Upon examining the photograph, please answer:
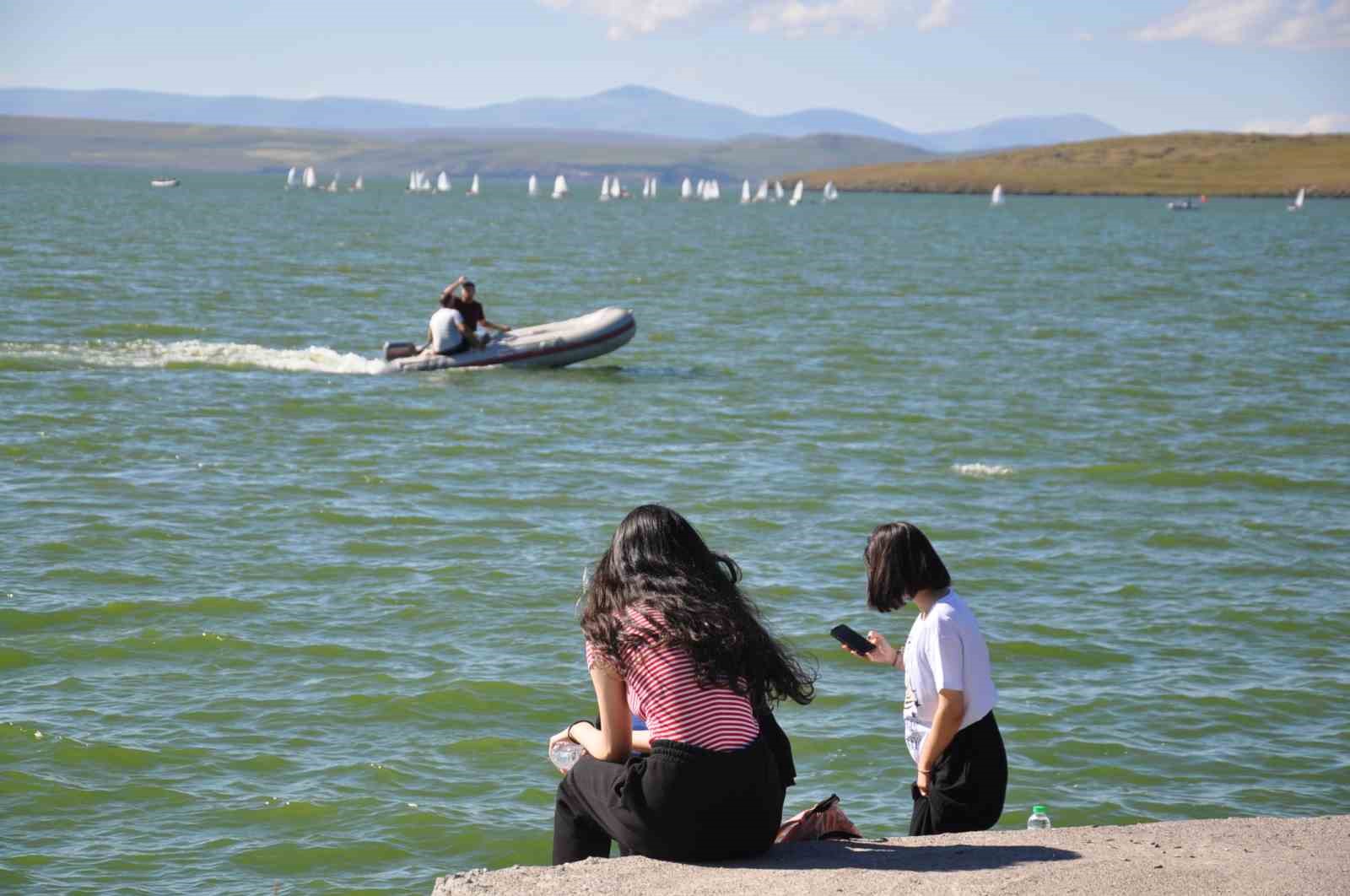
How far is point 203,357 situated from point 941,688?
→ 20.0 metres

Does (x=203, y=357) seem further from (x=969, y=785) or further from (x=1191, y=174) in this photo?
(x=1191, y=174)

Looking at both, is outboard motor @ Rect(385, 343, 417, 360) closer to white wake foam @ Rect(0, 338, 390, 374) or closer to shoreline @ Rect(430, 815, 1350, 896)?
white wake foam @ Rect(0, 338, 390, 374)

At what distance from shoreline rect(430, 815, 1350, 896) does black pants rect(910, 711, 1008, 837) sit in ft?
0.43

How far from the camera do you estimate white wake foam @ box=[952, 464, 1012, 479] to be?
55.3ft

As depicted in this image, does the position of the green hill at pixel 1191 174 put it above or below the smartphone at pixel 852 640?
above

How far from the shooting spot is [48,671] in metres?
9.74

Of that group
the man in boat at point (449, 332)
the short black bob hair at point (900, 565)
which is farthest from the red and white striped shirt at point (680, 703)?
the man in boat at point (449, 332)

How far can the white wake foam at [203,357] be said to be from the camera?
2334cm

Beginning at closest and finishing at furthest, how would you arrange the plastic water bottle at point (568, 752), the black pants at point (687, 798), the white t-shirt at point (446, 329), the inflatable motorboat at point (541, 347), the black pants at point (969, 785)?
the black pants at point (687, 798) < the plastic water bottle at point (568, 752) < the black pants at point (969, 785) < the white t-shirt at point (446, 329) < the inflatable motorboat at point (541, 347)

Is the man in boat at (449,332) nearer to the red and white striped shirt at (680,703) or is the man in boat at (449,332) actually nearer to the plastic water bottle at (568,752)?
the plastic water bottle at (568,752)

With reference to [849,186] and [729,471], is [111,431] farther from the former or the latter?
[849,186]

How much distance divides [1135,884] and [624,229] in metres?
84.1

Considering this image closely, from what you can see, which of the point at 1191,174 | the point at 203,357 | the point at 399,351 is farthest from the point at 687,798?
the point at 1191,174

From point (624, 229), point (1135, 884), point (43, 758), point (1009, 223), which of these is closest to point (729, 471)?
point (43, 758)
